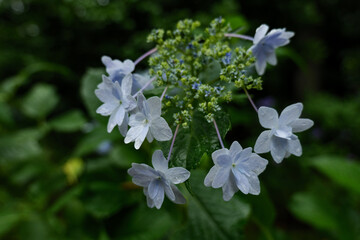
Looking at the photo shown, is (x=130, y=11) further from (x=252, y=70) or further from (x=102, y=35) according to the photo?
(x=252, y=70)

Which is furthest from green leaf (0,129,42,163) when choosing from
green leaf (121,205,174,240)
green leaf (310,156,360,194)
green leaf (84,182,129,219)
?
green leaf (310,156,360,194)

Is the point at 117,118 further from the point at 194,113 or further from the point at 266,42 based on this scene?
the point at 266,42

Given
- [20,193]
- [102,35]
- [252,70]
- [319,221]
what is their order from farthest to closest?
[102,35]
[20,193]
[319,221]
[252,70]

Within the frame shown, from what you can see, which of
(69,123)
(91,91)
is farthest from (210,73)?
(69,123)

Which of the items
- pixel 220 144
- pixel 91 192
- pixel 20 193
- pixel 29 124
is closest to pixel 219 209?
pixel 220 144

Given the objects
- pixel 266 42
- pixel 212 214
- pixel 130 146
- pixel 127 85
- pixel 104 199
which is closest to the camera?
pixel 127 85

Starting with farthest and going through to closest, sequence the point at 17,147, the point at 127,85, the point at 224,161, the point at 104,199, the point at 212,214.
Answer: the point at 17,147 < the point at 104,199 < the point at 212,214 < the point at 127,85 < the point at 224,161

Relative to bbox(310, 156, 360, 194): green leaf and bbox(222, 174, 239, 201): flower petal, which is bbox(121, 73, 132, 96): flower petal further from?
bbox(310, 156, 360, 194): green leaf
